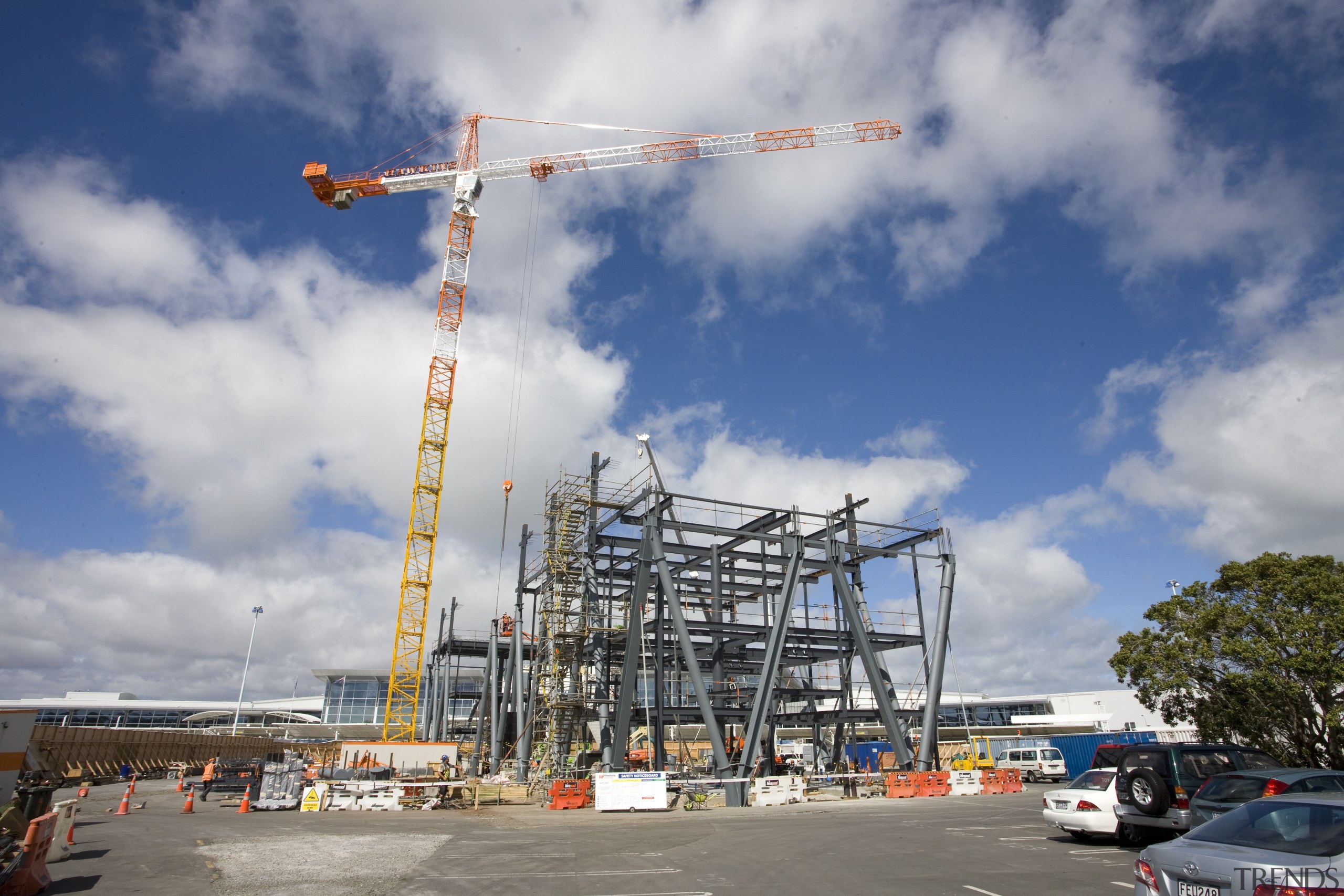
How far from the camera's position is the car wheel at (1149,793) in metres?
12.0

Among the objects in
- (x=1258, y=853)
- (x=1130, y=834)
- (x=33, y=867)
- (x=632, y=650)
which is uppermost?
(x=632, y=650)

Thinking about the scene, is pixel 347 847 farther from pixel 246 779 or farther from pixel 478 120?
pixel 478 120

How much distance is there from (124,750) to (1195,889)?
58745 millimetres

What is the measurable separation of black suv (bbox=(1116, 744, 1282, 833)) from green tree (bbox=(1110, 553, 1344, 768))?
7.89 m

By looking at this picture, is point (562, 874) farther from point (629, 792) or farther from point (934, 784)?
point (934, 784)

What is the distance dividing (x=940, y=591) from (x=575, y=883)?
24254mm

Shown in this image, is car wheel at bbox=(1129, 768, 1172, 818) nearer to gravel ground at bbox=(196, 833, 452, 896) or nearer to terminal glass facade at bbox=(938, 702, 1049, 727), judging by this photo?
gravel ground at bbox=(196, 833, 452, 896)

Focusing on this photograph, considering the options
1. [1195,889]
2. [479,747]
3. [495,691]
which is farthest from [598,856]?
[479,747]

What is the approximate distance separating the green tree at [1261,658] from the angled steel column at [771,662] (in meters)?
11.0

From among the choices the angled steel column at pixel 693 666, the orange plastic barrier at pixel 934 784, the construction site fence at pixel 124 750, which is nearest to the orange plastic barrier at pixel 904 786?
the orange plastic barrier at pixel 934 784

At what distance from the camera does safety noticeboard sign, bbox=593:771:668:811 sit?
75.7 ft

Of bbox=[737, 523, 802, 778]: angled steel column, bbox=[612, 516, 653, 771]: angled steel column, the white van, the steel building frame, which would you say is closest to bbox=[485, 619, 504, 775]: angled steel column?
the steel building frame

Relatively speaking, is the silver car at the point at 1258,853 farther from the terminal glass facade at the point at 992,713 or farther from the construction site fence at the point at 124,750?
the terminal glass facade at the point at 992,713

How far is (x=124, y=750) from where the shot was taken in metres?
46.9
